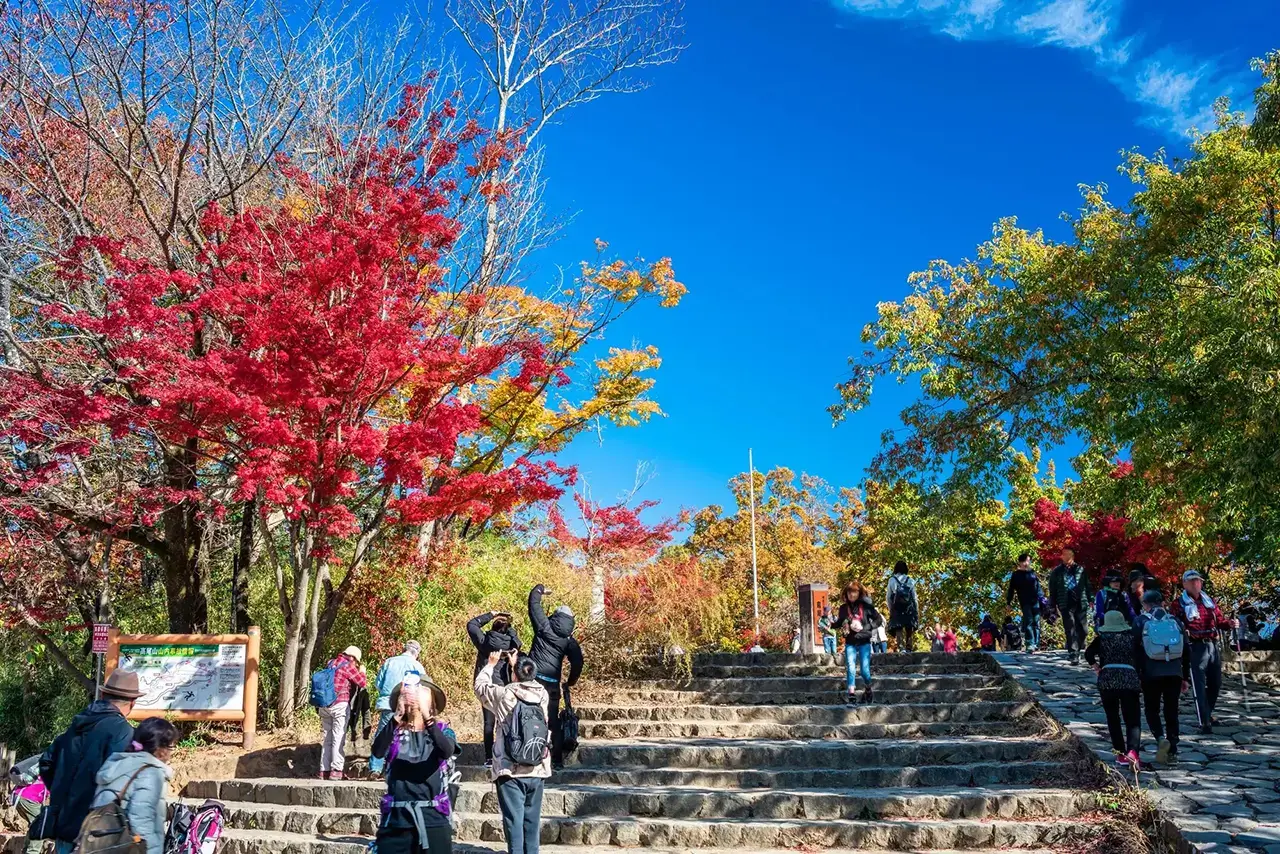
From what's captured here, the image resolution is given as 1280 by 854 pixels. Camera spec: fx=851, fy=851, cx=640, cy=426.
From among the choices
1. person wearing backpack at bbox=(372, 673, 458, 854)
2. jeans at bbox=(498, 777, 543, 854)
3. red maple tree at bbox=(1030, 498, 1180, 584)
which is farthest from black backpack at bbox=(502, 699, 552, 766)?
red maple tree at bbox=(1030, 498, 1180, 584)

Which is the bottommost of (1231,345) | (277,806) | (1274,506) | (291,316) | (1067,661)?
(277,806)

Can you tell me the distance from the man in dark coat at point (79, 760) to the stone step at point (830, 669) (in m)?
9.55

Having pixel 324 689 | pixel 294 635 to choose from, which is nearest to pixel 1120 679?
pixel 324 689

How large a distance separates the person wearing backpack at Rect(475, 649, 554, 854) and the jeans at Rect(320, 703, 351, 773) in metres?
3.99

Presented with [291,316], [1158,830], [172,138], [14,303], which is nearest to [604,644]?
[291,316]

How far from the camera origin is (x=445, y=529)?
45.8 ft

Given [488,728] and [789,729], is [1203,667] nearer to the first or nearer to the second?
[789,729]

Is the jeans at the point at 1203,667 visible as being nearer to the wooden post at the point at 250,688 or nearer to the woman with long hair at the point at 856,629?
the woman with long hair at the point at 856,629

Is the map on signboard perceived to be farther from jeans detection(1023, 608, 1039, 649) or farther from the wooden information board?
jeans detection(1023, 608, 1039, 649)

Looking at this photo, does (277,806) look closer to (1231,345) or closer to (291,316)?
(291,316)

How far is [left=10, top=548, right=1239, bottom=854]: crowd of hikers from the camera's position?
461 centimetres

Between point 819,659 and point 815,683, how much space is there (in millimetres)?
1443

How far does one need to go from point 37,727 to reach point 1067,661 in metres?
17.8

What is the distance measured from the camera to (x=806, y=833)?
692cm
